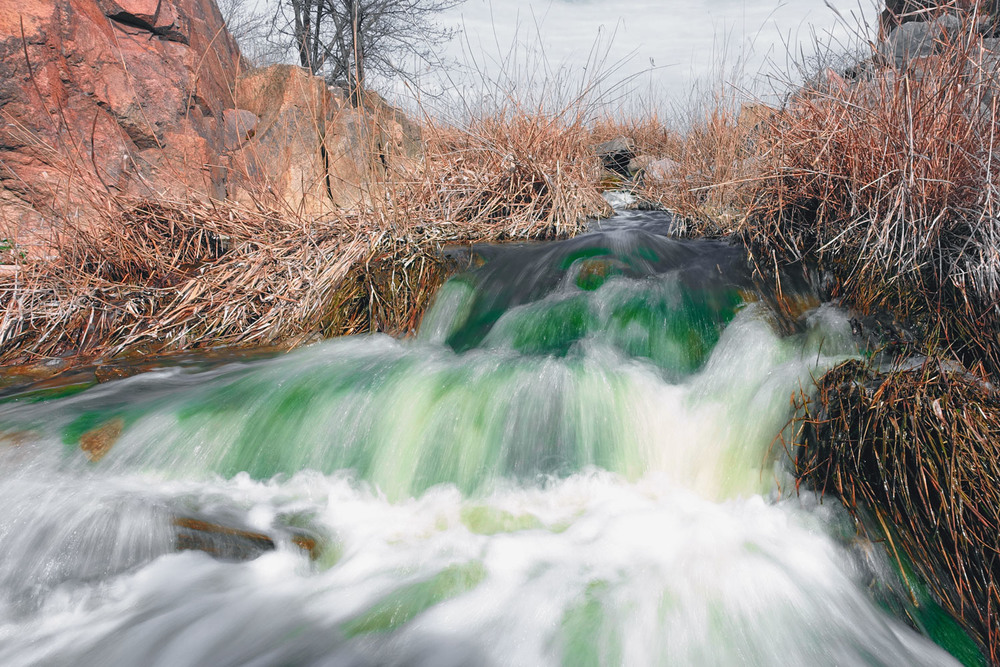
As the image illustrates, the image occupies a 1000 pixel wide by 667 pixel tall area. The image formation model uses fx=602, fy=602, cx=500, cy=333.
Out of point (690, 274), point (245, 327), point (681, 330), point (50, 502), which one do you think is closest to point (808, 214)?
point (690, 274)

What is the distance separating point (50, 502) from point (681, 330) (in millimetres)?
2387

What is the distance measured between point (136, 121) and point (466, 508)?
4291 mm

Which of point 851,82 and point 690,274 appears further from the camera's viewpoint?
point 690,274

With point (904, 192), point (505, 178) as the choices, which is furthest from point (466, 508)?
point (505, 178)

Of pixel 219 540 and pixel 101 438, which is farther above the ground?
pixel 101 438

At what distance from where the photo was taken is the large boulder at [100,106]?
364cm

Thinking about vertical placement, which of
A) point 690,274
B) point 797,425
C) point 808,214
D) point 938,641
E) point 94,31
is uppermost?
point 94,31

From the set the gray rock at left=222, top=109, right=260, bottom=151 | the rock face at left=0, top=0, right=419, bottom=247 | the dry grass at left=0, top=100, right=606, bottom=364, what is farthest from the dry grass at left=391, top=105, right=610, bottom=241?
the gray rock at left=222, top=109, right=260, bottom=151

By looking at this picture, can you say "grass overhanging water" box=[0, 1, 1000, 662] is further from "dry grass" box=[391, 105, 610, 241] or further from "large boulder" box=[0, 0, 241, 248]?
"large boulder" box=[0, 0, 241, 248]

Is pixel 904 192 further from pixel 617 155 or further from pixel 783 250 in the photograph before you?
pixel 617 155

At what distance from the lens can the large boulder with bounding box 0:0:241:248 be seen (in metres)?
3.64

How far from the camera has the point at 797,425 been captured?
6.45 feet

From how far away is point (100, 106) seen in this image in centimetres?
437

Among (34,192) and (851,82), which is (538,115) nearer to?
(851,82)
